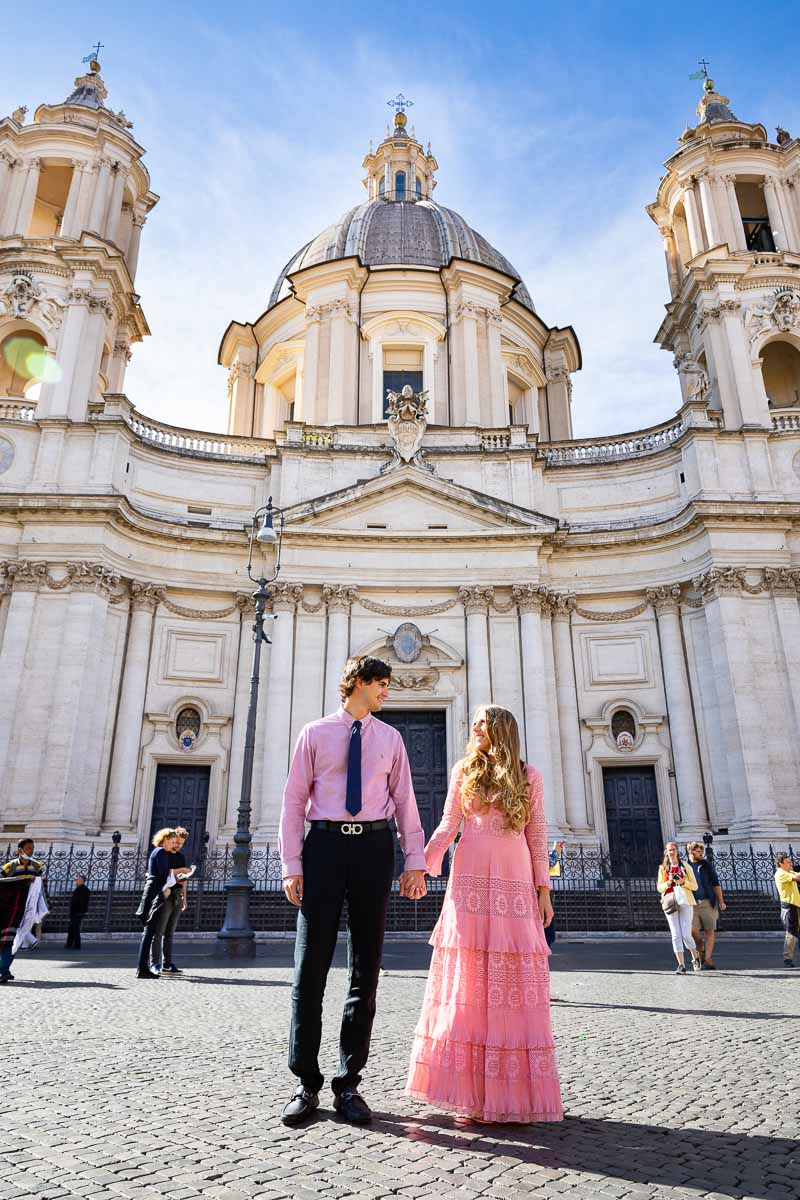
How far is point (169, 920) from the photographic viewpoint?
1109 centimetres

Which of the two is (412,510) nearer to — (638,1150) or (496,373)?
(496,373)

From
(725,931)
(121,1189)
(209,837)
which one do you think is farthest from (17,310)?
(121,1189)

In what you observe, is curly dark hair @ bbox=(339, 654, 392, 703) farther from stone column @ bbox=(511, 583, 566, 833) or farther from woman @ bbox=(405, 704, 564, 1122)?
stone column @ bbox=(511, 583, 566, 833)

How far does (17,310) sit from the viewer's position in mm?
A: 27000

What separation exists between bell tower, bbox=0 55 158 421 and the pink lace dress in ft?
79.6

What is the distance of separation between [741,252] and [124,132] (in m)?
22.5

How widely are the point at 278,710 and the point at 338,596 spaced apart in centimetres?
400

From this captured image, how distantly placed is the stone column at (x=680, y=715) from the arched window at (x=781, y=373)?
9.61 metres

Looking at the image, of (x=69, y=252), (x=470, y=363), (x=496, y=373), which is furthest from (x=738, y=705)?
(x=69, y=252)

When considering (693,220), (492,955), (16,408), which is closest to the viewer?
(492,955)

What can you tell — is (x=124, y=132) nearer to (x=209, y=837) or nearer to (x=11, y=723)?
(x=11, y=723)

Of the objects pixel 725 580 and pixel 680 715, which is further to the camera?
pixel 680 715

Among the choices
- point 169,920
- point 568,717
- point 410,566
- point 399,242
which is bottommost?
point 169,920

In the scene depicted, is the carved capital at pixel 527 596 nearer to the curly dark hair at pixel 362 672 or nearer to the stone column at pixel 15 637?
the stone column at pixel 15 637
